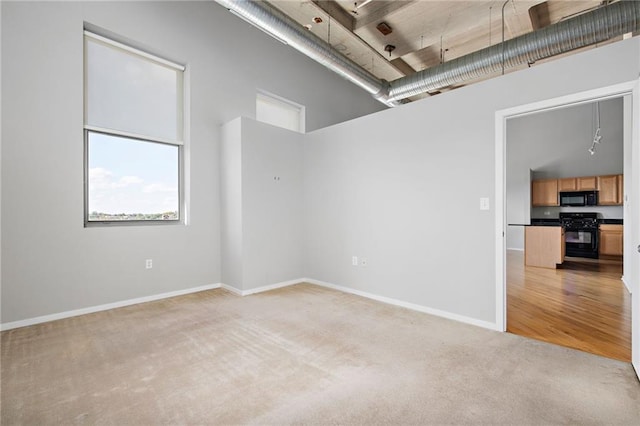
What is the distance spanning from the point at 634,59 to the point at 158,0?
510 centimetres

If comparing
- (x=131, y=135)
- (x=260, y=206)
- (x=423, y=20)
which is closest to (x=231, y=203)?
(x=260, y=206)

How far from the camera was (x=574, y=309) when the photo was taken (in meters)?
3.33

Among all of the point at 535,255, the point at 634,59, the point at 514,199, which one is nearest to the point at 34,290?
the point at 634,59

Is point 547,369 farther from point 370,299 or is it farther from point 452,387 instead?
point 370,299

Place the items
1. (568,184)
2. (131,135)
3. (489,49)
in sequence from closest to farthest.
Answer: (131,135) < (489,49) < (568,184)

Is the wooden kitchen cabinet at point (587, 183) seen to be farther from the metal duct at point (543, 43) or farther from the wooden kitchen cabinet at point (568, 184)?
the metal duct at point (543, 43)

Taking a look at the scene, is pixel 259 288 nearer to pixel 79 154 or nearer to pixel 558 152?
pixel 79 154

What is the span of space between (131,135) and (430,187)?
3777mm

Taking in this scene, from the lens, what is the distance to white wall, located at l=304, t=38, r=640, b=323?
2639mm

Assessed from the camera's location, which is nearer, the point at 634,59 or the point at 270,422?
the point at 270,422

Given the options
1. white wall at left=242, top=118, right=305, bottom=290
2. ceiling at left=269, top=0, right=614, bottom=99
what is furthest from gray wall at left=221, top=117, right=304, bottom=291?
ceiling at left=269, top=0, right=614, bottom=99

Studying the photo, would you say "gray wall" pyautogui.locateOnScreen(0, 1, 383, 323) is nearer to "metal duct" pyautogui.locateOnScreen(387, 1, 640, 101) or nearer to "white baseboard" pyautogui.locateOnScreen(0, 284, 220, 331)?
"white baseboard" pyautogui.locateOnScreen(0, 284, 220, 331)

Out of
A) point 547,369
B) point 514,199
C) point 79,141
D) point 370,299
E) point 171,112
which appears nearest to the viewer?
point 547,369

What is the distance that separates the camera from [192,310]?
3402 mm
